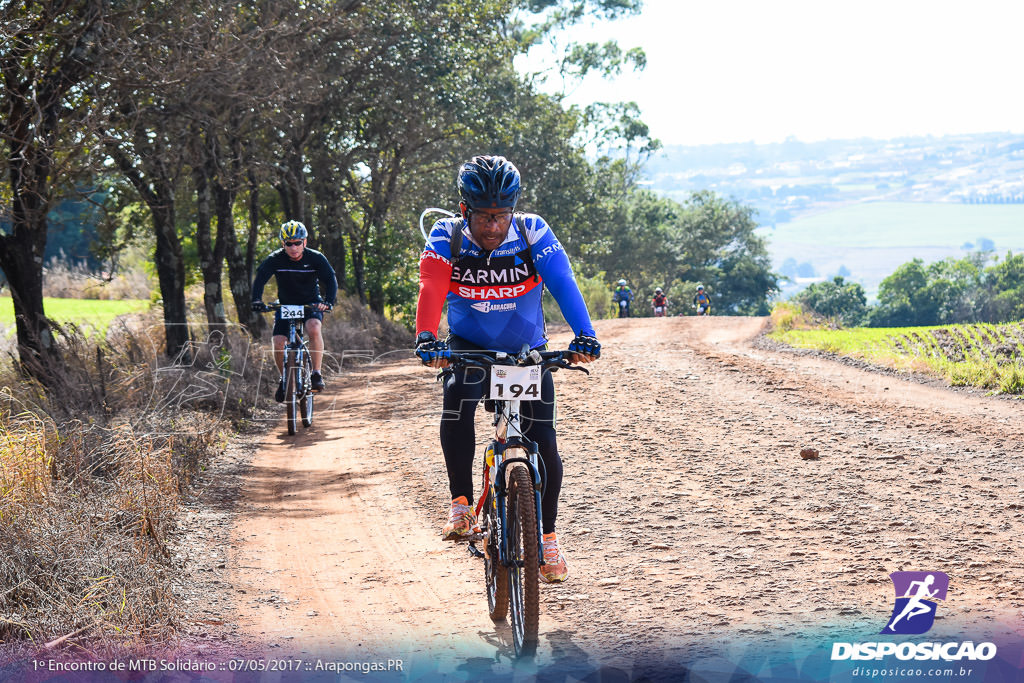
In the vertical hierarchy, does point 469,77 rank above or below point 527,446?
above

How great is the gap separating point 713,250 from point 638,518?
224 ft

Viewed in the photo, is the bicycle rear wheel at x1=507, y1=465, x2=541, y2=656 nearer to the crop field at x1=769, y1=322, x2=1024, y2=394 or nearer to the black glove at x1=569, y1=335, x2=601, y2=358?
the black glove at x1=569, y1=335, x2=601, y2=358

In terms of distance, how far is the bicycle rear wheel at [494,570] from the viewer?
16.2 feet

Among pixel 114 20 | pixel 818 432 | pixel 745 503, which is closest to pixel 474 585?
pixel 745 503

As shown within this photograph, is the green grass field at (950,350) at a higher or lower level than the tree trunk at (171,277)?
lower

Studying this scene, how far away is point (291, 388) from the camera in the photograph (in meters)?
11.6

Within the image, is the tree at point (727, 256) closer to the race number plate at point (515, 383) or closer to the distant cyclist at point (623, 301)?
the distant cyclist at point (623, 301)

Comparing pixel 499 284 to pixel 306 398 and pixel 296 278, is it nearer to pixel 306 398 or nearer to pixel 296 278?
pixel 296 278

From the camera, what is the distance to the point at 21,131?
10.4 meters

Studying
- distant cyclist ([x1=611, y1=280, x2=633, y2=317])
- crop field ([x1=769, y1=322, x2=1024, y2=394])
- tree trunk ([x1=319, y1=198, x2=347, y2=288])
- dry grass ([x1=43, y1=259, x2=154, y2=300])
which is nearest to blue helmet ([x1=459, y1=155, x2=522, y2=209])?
crop field ([x1=769, y1=322, x2=1024, y2=394])

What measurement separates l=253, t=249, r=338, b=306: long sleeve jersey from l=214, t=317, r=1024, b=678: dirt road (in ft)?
5.62

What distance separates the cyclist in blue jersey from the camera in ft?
16.0

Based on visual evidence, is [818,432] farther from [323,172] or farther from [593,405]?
[323,172]

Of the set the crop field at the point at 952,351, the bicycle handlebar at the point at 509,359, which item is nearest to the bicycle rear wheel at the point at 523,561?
the bicycle handlebar at the point at 509,359
